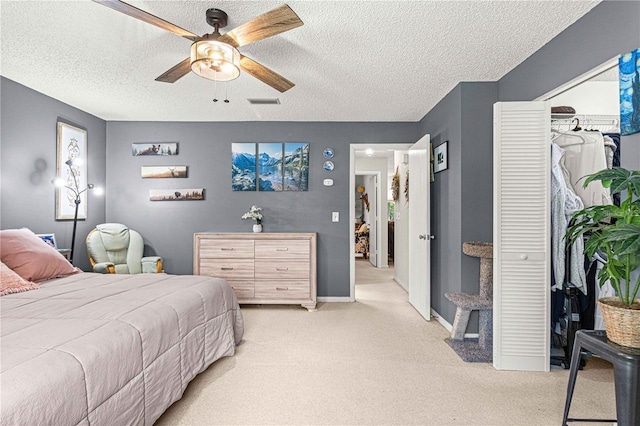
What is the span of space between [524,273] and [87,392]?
8.93 ft

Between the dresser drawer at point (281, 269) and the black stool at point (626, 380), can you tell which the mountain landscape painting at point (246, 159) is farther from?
the black stool at point (626, 380)

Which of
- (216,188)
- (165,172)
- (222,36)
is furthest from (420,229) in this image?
(165,172)

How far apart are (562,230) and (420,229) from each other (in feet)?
4.90

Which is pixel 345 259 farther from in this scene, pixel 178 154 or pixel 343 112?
pixel 178 154

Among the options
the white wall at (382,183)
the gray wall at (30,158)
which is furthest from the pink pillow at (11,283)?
the white wall at (382,183)

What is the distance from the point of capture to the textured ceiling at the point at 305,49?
201cm

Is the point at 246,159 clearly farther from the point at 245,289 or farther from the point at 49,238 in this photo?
the point at 49,238

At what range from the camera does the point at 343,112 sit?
4074 mm

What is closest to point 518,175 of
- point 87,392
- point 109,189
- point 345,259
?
point 345,259

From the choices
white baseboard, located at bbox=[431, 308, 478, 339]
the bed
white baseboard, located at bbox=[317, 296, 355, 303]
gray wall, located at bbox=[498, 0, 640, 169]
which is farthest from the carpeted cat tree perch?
the bed

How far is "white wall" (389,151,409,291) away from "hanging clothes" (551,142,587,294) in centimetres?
272

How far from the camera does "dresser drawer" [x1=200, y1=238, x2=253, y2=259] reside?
158 inches

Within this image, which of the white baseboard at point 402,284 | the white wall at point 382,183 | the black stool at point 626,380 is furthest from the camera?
the white wall at point 382,183

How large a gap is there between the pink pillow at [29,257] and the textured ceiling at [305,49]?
1.46m
